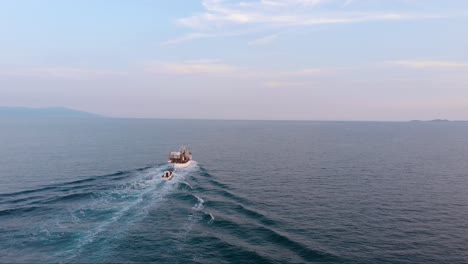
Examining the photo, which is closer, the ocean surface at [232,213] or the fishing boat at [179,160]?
the ocean surface at [232,213]

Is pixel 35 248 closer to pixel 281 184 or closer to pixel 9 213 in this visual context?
pixel 9 213

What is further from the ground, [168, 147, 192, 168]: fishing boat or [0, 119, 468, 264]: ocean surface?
[168, 147, 192, 168]: fishing boat

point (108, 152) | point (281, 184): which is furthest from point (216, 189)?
point (108, 152)

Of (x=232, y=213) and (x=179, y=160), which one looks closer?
(x=232, y=213)

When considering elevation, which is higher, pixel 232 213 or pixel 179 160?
pixel 179 160

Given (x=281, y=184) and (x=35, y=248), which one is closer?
(x=35, y=248)

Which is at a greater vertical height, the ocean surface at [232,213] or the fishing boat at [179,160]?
the fishing boat at [179,160]

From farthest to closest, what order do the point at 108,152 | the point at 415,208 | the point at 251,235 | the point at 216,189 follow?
the point at 108,152
the point at 216,189
the point at 415,208
the point at 251,235

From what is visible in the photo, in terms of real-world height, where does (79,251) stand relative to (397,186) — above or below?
below

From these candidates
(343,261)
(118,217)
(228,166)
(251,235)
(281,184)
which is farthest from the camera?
(228,166)

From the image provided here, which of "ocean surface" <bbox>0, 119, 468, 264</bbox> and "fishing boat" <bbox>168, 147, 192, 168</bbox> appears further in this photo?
"fishing boat" <bbox>168, 147, 192, 168</bbox>
